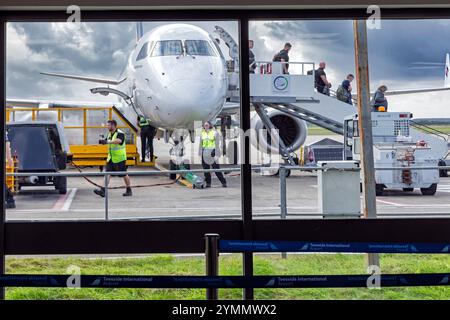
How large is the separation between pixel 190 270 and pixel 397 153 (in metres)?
2.63

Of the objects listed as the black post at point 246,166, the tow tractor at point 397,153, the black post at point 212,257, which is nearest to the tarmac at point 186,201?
the tow tractor at point 397,153

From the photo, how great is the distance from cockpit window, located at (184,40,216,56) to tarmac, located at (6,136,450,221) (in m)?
2.41

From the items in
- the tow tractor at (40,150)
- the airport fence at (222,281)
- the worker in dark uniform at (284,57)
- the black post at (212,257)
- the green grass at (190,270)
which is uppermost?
the worker in dark uniform at (284,57)

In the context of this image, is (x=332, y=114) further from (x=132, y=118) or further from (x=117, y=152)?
(x=132, y=118)

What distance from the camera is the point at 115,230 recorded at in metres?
3.27

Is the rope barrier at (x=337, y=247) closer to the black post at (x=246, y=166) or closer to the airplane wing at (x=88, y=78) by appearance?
the black post at (x=246, y=166)

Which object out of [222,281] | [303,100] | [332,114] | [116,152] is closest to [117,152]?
[116,152]

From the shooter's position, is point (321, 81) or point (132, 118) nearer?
point (321, 81)

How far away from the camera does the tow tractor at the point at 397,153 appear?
5.57 meters

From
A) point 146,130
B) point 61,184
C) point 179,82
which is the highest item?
point 179,82

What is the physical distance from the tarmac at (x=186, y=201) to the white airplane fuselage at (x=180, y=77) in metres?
1.74

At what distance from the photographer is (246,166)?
3.32 meters

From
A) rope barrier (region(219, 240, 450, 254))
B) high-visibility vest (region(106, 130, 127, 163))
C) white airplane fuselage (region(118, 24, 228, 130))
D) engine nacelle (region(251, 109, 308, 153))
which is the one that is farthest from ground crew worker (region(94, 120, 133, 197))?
rope barrier (region(219, 240, 450, 254))

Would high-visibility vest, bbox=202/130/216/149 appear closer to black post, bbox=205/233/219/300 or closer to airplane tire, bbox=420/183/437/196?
airplane tire, bbox=420/183/437/196
